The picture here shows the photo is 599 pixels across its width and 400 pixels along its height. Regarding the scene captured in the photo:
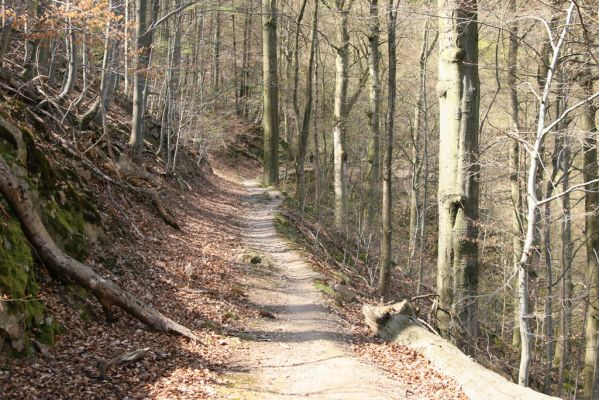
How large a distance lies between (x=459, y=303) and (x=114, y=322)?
459 cm

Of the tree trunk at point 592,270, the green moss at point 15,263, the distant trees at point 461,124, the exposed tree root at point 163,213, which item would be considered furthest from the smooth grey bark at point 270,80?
the green moss at point 15,263

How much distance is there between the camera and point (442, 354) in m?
6.55

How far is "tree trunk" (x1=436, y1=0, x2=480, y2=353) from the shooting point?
22.9ft

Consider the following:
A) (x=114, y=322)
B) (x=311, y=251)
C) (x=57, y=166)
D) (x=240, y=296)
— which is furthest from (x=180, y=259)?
(x=311, y=251)

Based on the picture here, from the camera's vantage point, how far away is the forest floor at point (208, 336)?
4.90m

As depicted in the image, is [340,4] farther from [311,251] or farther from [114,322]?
[114,322]

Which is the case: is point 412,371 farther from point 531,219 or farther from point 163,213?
point 163,213

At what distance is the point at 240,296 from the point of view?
8711mm

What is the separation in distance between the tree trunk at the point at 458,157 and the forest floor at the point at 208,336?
1144 mm

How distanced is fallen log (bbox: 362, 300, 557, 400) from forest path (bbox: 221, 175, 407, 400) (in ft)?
2.06

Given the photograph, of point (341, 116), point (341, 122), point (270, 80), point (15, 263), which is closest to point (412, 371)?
point (15, 263)

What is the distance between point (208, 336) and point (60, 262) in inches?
81.1

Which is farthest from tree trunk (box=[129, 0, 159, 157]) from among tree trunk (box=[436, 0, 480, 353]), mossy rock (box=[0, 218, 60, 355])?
tree trunk (box=[436, 0, 480, 353])

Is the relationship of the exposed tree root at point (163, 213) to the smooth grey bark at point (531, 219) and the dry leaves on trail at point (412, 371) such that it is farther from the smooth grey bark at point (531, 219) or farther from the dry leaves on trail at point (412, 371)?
the smooth grey bark at point (531, 219)
